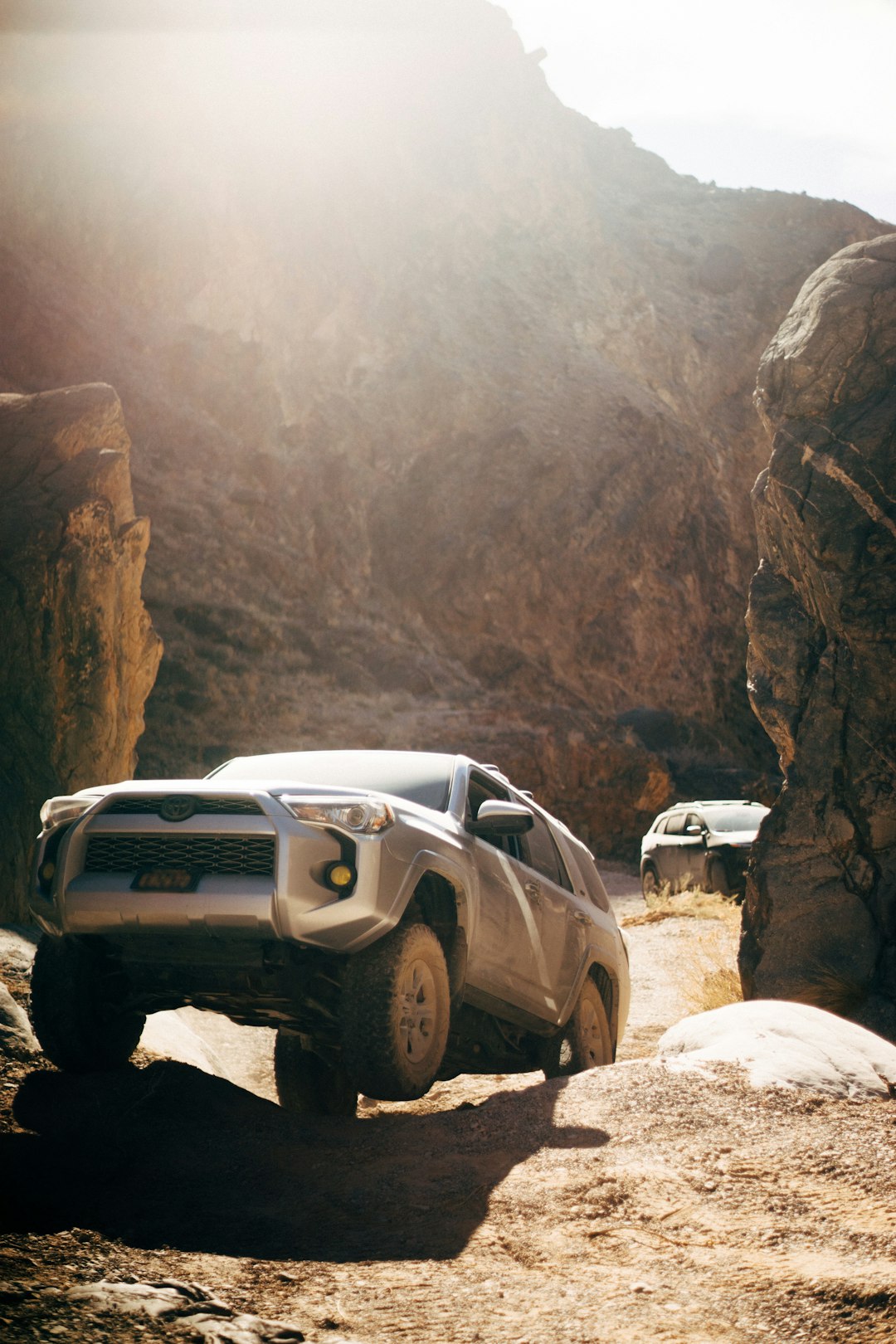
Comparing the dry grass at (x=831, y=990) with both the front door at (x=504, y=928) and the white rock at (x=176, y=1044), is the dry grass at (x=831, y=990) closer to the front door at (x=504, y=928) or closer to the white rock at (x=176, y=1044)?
the front door at (x=504, y=928)

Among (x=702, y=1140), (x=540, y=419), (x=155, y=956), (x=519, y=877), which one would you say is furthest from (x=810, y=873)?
(x=540, y=419)

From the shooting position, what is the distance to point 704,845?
21.3 m

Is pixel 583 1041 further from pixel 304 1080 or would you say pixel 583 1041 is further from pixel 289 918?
pixel 289 918

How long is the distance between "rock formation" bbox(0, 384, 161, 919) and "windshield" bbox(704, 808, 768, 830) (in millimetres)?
9767

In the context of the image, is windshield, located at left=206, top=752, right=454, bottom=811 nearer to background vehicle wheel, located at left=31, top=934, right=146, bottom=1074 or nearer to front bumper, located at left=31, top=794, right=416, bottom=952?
front bumper, located at left=31, top=794, right=416, bottom=952

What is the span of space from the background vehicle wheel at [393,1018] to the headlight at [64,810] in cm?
167

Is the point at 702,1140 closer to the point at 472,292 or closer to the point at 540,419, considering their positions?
the point at 540,419

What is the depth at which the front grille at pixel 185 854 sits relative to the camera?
6.03 meters

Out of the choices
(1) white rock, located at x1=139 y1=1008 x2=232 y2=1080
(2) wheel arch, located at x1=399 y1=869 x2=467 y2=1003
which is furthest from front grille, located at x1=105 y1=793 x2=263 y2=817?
(1) white rock, located at x1=139 y1=1008 x2=232 y2=1080

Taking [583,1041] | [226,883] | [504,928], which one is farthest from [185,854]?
[583,1041]

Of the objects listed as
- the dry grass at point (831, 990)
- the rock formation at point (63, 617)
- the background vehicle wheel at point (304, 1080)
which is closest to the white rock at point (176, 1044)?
the background vehicle wheel at point (304, 1080)

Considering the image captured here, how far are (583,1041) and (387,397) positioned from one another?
3761 cm

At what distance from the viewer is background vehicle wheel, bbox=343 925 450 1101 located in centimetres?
593

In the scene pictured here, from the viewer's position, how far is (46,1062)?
655 cm
